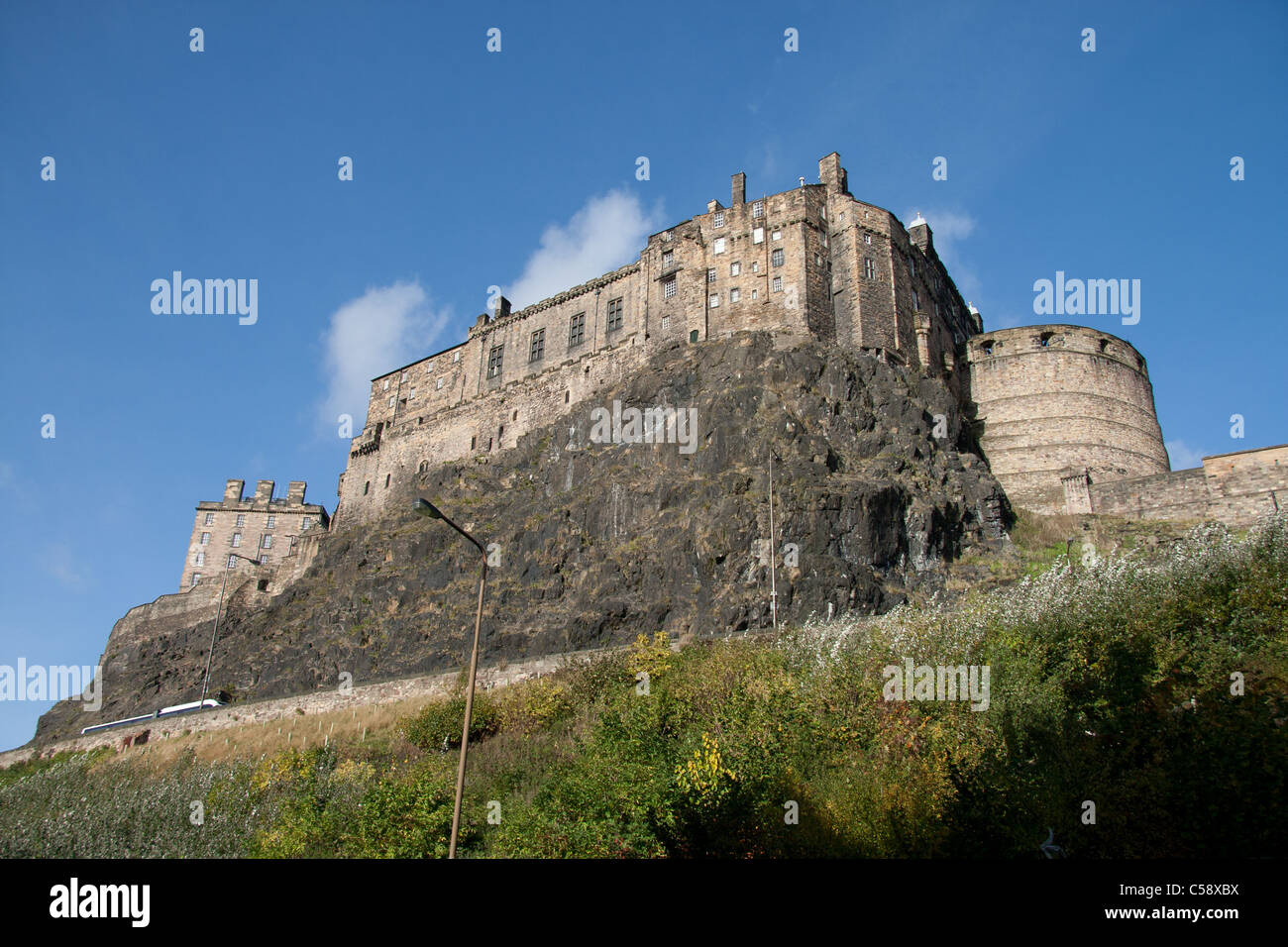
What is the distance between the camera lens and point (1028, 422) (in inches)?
1825

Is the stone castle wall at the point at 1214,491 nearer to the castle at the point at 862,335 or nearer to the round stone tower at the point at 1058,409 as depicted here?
the castle at the point at 862,335

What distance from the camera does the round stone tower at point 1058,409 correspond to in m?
44.8

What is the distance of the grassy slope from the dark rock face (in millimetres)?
4460

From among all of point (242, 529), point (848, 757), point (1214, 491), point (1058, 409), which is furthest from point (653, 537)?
point (242, 529)

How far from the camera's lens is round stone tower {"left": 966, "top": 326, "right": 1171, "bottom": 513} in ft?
Answer: 147

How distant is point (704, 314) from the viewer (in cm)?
4712

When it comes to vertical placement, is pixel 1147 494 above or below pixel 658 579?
above

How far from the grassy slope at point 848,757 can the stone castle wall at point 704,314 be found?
20.3 meters

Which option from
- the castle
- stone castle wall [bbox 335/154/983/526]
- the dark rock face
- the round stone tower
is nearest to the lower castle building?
stone castle wall [bbox 335/154/983/526]

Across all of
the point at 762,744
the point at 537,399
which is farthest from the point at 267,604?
the point at 762,744

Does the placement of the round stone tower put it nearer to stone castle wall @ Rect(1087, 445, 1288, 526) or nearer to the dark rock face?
stone castle wall @ Rect(1087, 445, 1288, 526)

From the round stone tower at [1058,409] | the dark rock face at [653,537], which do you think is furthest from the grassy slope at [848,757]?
the round stone tower at [1058,409]
